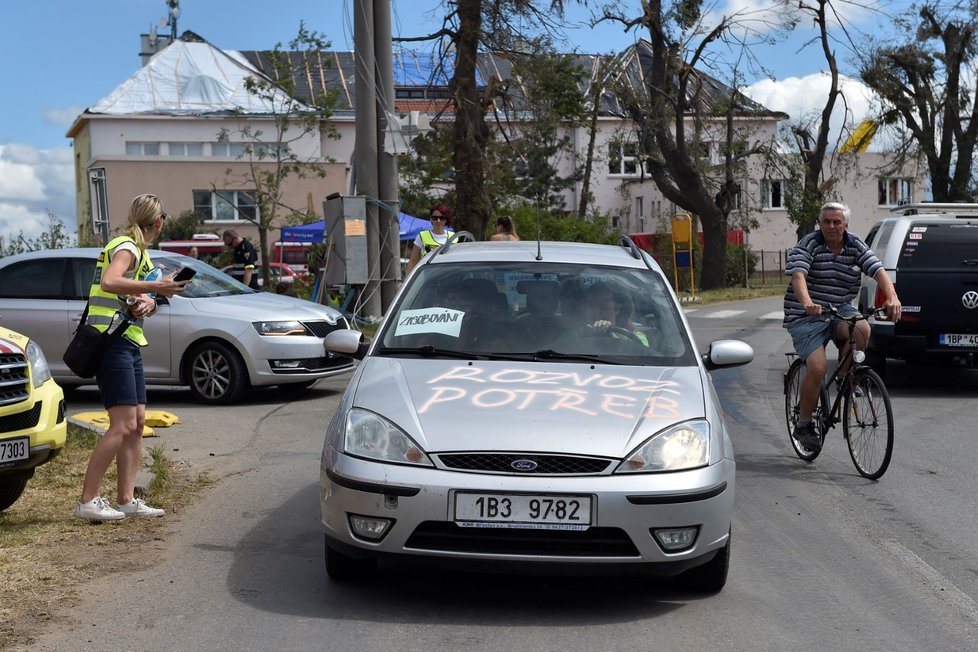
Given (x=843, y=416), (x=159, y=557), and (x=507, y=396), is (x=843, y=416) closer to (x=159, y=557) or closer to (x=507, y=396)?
(x=507, y=396)

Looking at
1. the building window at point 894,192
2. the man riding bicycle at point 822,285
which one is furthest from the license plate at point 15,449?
the building window at point 894,192

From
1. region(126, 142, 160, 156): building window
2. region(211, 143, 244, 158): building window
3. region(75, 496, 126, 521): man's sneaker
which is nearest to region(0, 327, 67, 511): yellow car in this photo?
region(75, 496, 126, 521): man's sneaker

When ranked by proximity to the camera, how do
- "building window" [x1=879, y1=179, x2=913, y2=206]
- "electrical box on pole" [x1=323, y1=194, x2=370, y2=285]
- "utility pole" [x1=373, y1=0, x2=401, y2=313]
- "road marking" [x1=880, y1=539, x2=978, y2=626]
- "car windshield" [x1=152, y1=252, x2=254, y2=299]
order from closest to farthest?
"road marking" [x1=880, y1=539, x2=978, y2=626]
"car windshield" [x1=152, y1=252, x2=254, y2=299]
"electrical box on pole" [x1=323, y1=194, x2=370, y2=285]
"utility pole" [x1=373, y1=0, x2=401, y2=313]
"building window" [x1=879, y1=179, x2=913, y2=206]

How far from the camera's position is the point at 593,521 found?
4.98 metres

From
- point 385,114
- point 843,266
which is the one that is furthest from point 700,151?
point 843,266

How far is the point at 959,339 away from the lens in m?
13.3

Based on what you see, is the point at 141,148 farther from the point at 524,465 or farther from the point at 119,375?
the point at 524,465

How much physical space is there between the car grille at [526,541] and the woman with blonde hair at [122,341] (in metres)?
2.54

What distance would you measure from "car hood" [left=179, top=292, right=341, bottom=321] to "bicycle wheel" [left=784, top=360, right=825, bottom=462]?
5544 mm

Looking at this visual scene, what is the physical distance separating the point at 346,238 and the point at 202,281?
619 centimetres

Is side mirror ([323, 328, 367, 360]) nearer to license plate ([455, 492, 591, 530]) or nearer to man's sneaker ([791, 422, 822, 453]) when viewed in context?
license plate ([455, 492, 591, 530])

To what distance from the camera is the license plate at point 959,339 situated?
522 inches

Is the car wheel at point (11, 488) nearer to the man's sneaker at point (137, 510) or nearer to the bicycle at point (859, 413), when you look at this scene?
the man's sneaker at point (137, 510)

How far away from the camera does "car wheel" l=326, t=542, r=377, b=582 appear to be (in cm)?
556
